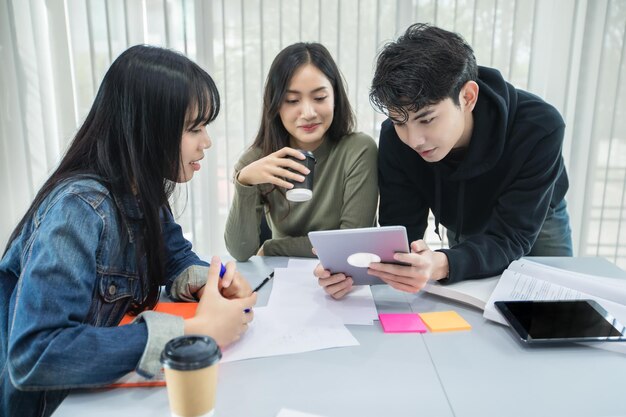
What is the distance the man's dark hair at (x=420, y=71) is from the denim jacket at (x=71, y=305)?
66 cm

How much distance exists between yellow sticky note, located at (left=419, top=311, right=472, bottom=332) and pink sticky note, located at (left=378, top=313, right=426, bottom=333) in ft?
0.05

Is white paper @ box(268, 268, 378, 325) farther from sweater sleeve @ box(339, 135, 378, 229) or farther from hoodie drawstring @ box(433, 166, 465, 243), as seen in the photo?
hoodie drawstring @ box(433, 166, 465, 243)

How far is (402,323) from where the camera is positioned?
0.94 metres

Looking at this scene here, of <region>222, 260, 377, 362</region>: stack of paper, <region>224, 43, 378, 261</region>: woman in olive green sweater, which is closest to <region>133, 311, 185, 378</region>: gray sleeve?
<region>222, 260, 377, 362</region>: stack of paper

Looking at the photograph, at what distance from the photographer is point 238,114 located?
93.8 inches

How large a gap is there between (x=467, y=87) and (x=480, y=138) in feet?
0.54

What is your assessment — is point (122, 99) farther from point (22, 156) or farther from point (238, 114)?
point (22, 156)

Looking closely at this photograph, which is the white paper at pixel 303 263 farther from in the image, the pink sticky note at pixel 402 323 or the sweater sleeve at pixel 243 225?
the pink sticky note at pixel 402 323

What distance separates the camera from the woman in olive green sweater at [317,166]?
55.7 inches

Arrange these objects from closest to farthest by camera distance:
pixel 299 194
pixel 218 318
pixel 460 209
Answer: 1. pixel 218 318
2. pixel 299 194
3. pixel 460 209

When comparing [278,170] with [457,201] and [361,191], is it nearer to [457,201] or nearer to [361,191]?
[361,191]

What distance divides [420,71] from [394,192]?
459 millimetres

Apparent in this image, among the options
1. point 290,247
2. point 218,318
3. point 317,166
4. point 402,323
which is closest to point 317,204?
point 317,166

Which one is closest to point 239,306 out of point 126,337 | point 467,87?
point 126,337
